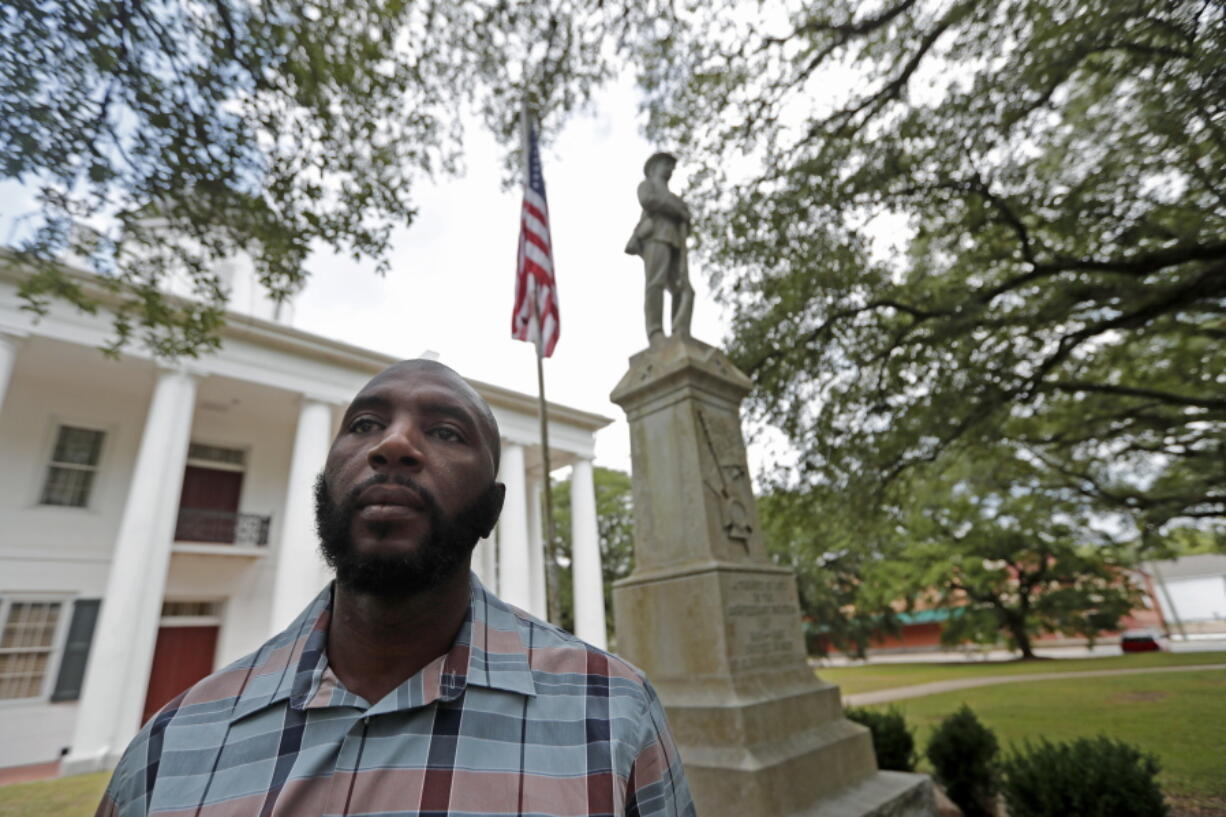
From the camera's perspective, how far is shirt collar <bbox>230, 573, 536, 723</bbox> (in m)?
1.25

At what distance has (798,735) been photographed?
15.3ft

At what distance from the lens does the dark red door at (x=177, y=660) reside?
46.8 ft

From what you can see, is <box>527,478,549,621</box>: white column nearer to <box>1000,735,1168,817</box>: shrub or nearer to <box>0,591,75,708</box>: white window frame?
<box>0,591,75,708</box>: white window frame

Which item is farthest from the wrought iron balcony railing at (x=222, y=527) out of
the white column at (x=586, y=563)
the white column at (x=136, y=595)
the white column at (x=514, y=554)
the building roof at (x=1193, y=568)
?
the building roof at (x=1193, y=568)

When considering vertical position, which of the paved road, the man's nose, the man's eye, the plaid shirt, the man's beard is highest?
the man's eye

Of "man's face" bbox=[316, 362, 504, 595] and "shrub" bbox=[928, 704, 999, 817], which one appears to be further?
"shrub" bbox=[928, 704, 999, 817]

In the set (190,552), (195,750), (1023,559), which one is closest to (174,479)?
(190,552)

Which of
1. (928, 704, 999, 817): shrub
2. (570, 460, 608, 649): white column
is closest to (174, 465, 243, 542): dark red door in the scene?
(570, 460, 608, 649): white column

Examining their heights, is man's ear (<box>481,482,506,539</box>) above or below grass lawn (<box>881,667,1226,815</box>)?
above

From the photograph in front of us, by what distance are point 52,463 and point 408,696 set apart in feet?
59.7

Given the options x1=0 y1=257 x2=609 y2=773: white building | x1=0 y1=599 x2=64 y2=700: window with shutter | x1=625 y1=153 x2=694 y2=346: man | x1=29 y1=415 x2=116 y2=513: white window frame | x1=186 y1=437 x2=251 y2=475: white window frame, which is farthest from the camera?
x1=186 y1=437 x2=251 y2=475: white window frame

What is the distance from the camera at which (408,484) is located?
1401 millimetres

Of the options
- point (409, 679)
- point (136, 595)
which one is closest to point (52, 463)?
point (136, 595)

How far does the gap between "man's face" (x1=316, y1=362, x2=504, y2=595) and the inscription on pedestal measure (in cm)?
368
